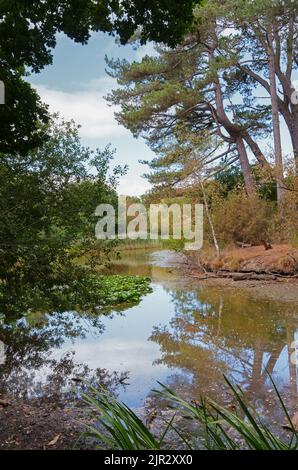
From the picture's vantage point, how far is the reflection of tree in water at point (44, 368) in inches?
189

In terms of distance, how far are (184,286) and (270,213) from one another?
481cm

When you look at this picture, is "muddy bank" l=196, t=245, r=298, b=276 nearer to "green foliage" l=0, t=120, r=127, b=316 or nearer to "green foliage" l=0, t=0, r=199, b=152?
"green foliage" l=0, t=120, r=127, b=316

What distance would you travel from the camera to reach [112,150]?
4.54 m

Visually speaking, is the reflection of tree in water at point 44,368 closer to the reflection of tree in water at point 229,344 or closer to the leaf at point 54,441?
the leaf at point 54,441

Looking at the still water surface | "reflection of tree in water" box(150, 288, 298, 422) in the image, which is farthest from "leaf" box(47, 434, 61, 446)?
"reflection of tree in water" box(150, 288, 298, 422)

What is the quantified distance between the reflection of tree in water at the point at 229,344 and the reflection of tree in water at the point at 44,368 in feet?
3.58

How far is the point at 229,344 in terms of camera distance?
6406mm

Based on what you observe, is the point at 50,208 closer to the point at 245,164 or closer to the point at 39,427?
the point at 39,427

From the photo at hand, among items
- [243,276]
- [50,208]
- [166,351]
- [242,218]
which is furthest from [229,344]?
[242,218]

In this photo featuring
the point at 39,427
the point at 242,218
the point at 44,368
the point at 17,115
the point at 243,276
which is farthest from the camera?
the point at 242,218

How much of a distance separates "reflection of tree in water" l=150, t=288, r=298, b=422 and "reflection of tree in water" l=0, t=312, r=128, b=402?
42.9 inches

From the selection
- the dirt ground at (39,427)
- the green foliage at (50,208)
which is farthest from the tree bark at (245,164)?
the dirt ground at (39,427)

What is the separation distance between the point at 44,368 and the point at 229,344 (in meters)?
2.87
